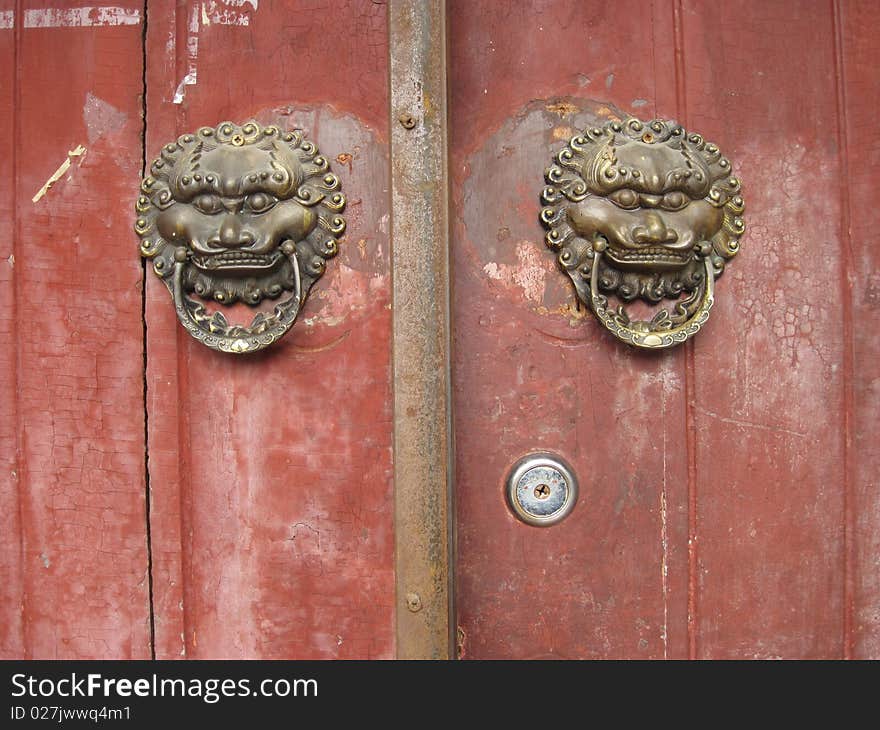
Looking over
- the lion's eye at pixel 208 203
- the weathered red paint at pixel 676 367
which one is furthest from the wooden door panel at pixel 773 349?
the lion's eye at pixel 208 203

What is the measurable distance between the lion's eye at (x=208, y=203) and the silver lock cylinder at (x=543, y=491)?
455 millimetres

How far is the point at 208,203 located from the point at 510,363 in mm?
389

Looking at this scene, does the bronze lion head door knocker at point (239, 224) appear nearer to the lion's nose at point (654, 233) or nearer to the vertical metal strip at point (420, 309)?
the vertical metal strip at point (420, 309)

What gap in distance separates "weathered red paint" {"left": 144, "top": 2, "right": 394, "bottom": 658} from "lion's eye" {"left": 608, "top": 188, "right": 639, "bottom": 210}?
0.87ft

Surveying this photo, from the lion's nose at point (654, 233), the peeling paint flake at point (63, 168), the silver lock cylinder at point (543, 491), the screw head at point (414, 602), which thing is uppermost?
the peeling paint flake at point (63, 168)

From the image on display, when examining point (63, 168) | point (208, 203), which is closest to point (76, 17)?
point (63, 168)

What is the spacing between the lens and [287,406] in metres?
0.85

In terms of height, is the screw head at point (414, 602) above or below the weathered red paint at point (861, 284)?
below

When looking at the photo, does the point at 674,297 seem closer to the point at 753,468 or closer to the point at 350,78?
the point at 753,468

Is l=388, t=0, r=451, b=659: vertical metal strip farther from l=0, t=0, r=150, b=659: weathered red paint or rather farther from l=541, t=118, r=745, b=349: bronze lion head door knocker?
l=0, t=0, r=150, b=659: weathered red paint

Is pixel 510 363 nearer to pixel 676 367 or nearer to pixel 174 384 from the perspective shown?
pixel 676 367

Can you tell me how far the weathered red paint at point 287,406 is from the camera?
0.85 meters

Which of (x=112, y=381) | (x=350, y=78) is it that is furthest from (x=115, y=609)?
(x=350, y=78)

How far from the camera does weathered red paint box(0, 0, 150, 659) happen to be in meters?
0.86
